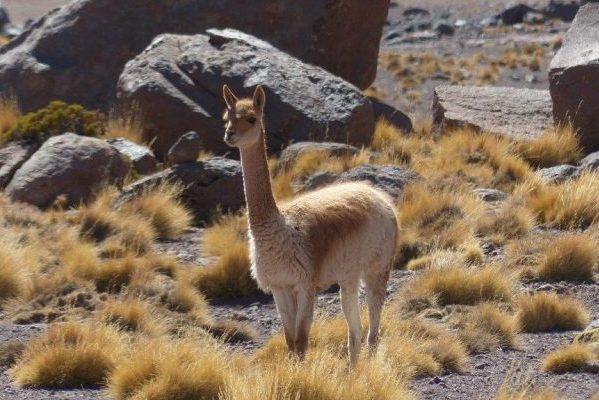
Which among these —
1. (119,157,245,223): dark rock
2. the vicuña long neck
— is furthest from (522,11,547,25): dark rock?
the vicuña long neck

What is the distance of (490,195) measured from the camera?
46.6 feet

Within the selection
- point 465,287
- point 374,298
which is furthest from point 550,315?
point 374,298

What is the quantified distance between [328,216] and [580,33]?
1071 cm

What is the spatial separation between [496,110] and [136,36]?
567cm

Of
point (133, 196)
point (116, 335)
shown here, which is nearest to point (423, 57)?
point (133, 196)

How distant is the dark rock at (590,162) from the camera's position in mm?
14920

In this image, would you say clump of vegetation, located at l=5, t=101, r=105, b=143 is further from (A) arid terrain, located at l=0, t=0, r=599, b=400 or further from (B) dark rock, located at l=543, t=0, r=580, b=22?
(B) dark rock, located at l=543, t=0, r=580, b=22

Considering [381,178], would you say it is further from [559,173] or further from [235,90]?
[235,90]

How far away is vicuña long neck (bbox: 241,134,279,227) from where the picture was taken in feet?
24.2

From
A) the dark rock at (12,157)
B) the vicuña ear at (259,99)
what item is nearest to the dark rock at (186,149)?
the dark rock at (12,157)

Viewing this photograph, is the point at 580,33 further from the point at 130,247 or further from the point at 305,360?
the point at 305,360

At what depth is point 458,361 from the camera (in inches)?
330

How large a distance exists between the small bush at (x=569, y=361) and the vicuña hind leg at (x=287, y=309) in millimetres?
1912

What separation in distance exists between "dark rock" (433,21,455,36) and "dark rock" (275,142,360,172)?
30184mm
